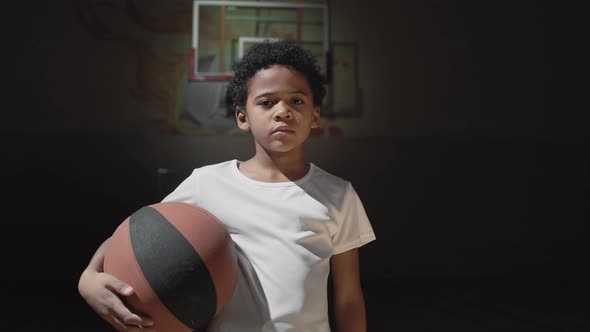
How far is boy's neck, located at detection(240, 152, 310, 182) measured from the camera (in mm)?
974

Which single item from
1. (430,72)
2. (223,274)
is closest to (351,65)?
(430,72)

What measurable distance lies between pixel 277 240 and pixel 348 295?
22 centimetres

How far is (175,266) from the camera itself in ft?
2.60

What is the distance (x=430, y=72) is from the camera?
358 cm

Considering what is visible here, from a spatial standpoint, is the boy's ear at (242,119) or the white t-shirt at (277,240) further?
the boy's ear at (242,119)

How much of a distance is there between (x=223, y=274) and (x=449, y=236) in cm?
306

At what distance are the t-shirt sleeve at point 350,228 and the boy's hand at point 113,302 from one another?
40 cm

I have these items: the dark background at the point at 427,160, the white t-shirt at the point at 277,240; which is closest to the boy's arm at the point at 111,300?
the white t-shirt at the point at 277,240

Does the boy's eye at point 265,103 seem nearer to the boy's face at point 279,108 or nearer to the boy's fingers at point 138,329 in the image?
the boy's face at point 279,108

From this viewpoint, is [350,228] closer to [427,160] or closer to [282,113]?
[282,113]

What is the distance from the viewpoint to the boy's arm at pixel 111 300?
2.49 ft

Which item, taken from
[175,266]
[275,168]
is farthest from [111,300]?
[275,168]

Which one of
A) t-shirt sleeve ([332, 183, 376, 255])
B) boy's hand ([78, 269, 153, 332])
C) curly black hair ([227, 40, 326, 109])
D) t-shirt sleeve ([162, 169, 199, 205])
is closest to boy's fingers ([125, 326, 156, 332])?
boy's hand ([78, 269, 153, 332])

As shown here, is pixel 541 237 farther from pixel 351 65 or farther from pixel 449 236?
pixel 351 65
